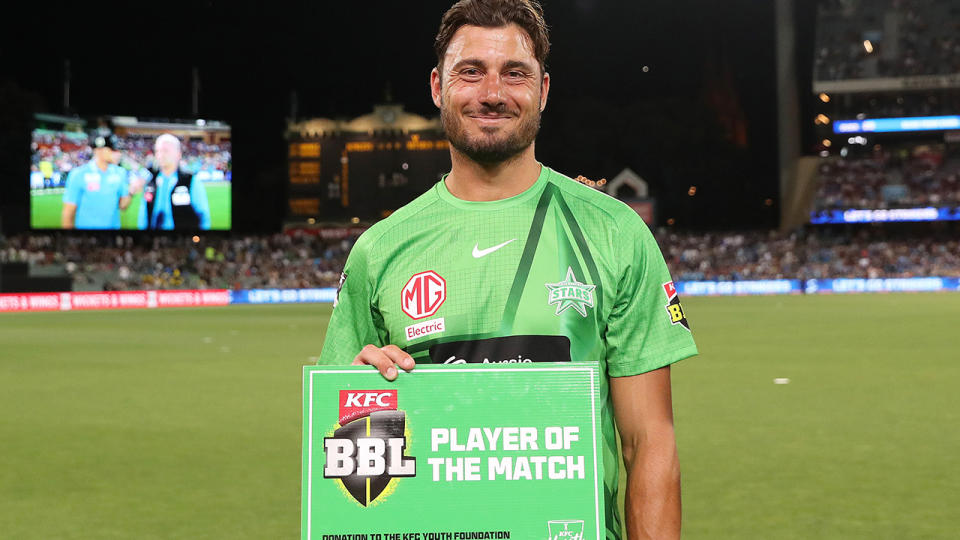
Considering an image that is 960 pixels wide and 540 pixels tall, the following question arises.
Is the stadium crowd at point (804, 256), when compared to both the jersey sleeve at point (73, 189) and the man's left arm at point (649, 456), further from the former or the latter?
the man's left arm at point (649, 456)

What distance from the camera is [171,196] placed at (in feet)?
180

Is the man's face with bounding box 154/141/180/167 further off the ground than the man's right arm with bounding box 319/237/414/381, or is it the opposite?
the man's face with bounding box 154/141/180/167

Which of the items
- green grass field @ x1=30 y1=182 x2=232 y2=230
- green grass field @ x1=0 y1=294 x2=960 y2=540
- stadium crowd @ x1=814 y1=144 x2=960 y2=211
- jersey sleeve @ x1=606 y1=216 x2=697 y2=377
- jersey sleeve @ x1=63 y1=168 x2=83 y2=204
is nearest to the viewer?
jersey sleeve @ x1=606 y1=216 x2=697 y2=377

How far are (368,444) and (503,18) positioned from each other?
109 centimetres

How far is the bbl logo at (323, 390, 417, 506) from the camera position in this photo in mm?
2129

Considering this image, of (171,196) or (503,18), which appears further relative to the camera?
(171,196)

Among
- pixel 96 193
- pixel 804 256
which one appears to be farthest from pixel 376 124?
pixel 804 256

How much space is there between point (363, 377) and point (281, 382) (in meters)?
13.8

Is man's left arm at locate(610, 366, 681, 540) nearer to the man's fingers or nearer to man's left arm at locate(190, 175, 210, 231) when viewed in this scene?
the man's fingers

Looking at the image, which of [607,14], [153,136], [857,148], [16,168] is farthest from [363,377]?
[607,14]

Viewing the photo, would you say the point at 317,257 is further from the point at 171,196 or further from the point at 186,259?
the point at 171,196

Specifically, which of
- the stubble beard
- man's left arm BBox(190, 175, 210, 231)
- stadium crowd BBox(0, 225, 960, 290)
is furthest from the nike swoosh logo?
man's left arm BBox(190, 175, 210, 231)

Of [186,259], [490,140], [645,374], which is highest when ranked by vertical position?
[186,259]

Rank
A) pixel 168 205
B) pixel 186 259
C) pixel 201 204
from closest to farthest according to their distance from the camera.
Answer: pixel 168 205
pixel 201 204
pixel 186 259
